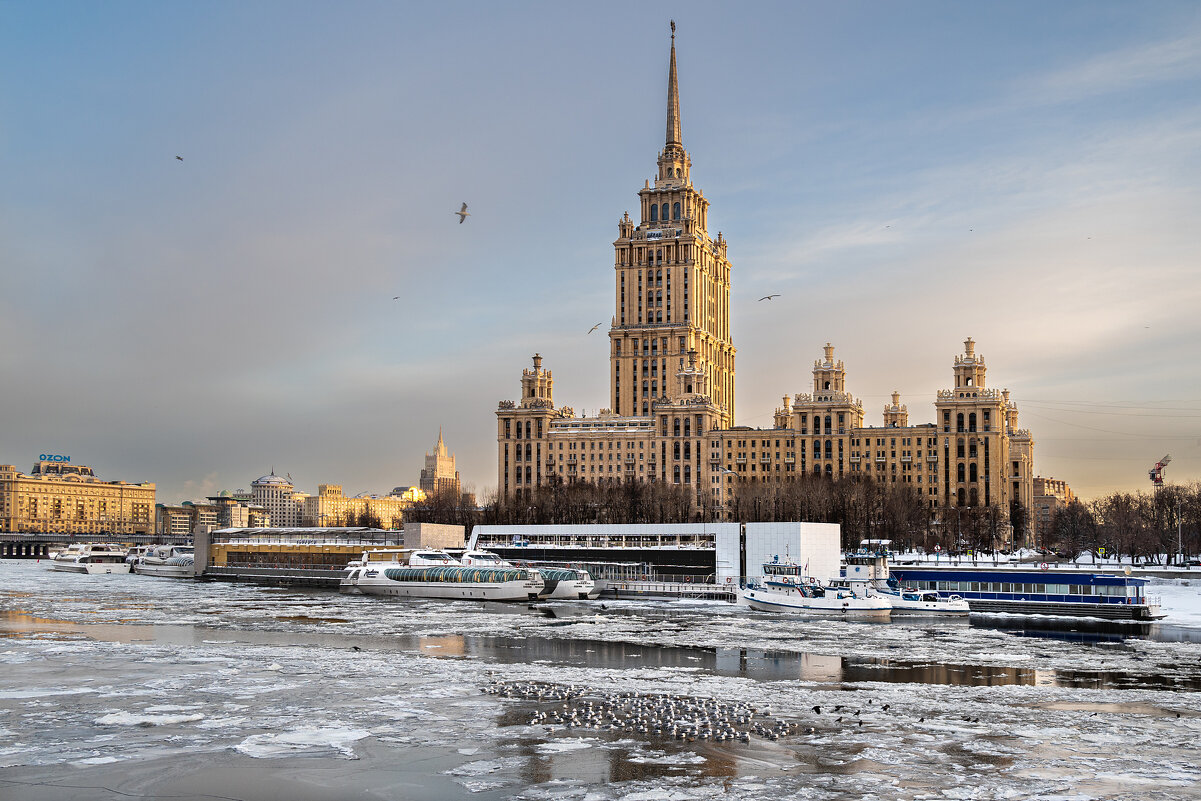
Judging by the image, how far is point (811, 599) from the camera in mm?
89375

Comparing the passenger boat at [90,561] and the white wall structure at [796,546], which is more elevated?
the white wall structure at [796,546]

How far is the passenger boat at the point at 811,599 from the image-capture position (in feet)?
285

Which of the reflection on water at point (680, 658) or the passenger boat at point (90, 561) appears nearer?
the reflection on water at point (680, 658)

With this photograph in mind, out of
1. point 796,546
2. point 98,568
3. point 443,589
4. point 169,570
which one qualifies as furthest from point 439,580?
point 98,568

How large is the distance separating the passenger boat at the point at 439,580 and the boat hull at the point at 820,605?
1998cm

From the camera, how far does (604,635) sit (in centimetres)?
6469

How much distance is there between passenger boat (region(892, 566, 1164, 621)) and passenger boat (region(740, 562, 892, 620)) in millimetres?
9706

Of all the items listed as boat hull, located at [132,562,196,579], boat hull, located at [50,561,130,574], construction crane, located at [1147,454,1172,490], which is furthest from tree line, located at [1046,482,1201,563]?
boat hull, located at [50,561,130,574]

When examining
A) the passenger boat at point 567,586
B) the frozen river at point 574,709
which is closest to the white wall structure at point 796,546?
the passenger boat at point 567,586

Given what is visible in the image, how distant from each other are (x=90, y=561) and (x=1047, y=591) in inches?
5783

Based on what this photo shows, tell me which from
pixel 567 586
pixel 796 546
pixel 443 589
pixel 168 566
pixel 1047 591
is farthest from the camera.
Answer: pixel 168 566

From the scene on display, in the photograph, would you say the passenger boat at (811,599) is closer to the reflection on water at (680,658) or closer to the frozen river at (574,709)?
the frozen river at (574,709)

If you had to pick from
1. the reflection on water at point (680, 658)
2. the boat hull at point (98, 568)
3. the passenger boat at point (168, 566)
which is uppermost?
the reflection on water at point (680, 658)

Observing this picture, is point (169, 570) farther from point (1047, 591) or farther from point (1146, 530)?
point (1146, 530)
